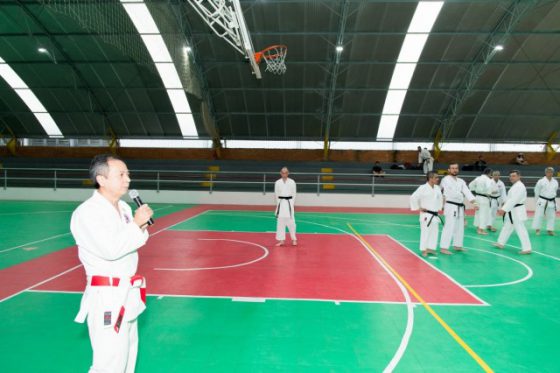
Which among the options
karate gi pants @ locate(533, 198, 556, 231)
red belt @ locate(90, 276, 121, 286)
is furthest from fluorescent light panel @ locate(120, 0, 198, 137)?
karate gi pants @ locate(533, 198, 556, 231)

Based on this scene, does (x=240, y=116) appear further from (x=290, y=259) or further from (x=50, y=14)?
(x=290, y=259)

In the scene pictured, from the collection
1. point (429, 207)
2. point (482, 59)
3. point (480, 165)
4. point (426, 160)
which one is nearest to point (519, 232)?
point (429, 207)

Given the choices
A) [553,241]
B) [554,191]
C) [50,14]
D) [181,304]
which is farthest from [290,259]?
[50,14]

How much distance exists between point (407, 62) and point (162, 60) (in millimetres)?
15188

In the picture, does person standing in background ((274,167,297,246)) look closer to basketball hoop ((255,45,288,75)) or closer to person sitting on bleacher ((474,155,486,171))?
basketball hoop ((255,45,288,75))

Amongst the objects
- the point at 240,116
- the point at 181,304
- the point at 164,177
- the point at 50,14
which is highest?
the point at 50,14

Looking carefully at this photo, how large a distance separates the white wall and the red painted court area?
30.7 ft

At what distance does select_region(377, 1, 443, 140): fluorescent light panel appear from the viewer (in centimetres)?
2003

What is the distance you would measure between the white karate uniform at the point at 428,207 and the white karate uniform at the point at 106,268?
811 cm

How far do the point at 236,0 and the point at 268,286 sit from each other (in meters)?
8.00

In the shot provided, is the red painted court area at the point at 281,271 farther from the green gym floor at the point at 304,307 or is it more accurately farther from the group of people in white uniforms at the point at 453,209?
the group of people in white uniforms at the point at 453,209

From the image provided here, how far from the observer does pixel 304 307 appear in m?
5.76

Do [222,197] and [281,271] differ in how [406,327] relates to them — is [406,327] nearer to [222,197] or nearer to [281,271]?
[281,271]

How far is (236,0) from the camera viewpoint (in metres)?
10.3
